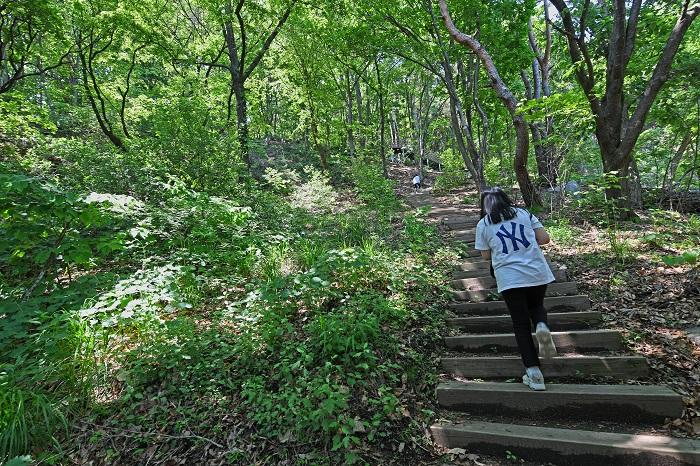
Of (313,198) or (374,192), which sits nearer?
(313,198)

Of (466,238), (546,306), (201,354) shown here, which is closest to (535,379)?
(546,306)

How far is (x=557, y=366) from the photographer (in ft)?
10.9

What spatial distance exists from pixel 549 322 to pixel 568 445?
1.74 meters

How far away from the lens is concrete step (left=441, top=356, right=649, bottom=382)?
3.16 metres

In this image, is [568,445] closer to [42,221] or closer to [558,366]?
[558,366]

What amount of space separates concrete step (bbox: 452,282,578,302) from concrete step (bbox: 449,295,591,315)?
7.2 inches

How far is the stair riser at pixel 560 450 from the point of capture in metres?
2.34

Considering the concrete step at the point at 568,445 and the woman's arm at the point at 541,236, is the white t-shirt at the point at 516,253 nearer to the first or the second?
the woman's arm at the point at 541,236

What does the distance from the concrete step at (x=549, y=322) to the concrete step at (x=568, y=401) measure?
97cm

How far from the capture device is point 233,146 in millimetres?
8156

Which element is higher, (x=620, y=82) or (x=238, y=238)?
(x=620, y=82)

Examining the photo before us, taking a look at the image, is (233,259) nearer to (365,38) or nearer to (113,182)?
(113,182)

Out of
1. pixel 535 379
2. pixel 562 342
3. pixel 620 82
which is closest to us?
pixel 535 379

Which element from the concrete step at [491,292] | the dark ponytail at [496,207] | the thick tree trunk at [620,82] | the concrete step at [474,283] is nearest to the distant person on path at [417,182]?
the thick tree trunk at [620,82]
